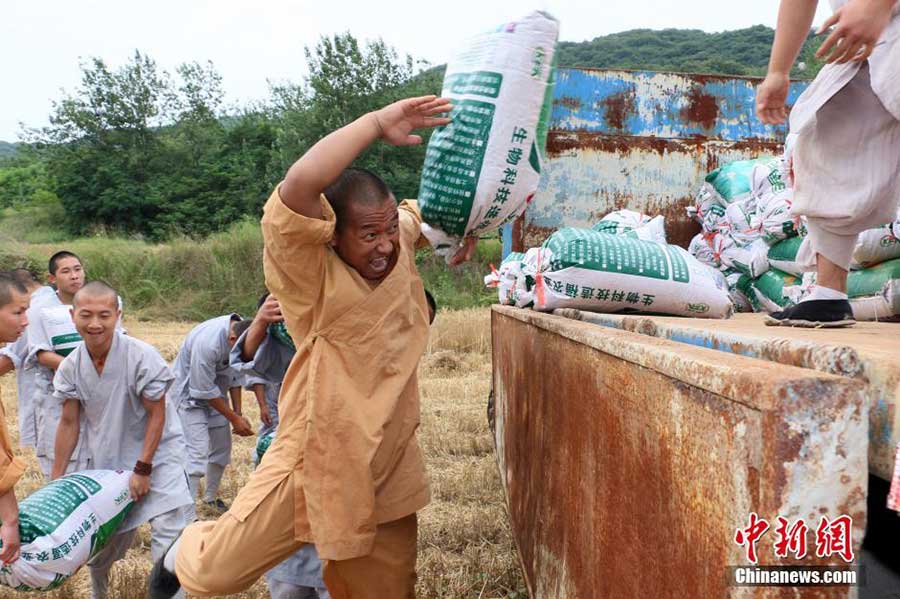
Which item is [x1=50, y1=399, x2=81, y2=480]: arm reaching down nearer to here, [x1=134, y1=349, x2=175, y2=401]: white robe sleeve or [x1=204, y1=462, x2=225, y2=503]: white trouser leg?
[x1=134, y1=349, x2=175, y2=401]: white robe sleeve

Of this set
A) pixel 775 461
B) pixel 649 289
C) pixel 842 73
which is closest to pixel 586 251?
pixel 649 289

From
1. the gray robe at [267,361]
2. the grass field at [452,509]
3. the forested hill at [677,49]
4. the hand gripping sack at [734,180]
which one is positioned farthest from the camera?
the forested hill at [677,49]

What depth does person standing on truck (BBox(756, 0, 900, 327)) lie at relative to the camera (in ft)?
6.20

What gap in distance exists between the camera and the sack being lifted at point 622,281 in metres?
2.44

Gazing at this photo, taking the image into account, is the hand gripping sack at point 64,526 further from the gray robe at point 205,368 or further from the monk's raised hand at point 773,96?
the monk's raised hand at point 773,96

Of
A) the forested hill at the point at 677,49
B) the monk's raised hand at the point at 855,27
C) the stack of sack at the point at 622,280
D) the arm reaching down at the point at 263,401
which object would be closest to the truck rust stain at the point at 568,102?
the stack of sack at the point at 622,280

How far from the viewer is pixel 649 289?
245 cm

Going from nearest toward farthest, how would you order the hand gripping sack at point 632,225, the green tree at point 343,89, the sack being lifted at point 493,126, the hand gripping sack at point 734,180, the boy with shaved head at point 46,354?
the sack being lifted at point 493,126, the hand gripping sack at point 632,225, the hand gripping sack at point 734,180, the boy with shaved head at point 46,354, the green tree at point 343,89

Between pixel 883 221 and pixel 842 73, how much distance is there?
39 centimetres

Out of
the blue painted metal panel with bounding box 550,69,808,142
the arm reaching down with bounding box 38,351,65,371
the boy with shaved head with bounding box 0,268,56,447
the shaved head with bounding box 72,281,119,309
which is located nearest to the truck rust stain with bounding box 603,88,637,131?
the blue painted metal panel with bounding box 550,69,808,142

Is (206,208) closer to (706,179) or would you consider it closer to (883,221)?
(706,179)

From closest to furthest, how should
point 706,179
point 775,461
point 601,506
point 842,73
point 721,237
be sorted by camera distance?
point 775,461 < point 601,506 < point 842,73 < point 721,237 < point 706,179

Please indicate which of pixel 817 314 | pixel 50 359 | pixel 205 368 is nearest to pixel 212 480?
pixel 205 368

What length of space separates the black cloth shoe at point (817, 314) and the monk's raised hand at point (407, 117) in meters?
0.98
